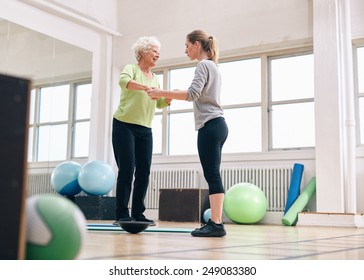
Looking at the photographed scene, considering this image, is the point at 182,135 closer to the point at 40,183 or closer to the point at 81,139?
the point at 81,139

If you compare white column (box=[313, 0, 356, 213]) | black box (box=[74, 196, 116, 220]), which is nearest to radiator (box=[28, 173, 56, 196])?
black box (box=[74, 196, 116, 220])

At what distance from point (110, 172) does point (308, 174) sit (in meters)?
2.47

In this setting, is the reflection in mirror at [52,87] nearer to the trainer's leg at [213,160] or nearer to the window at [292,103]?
the window at [292,103]

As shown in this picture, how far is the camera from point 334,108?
5.64 m

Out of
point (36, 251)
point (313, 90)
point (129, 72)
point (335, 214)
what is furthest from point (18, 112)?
point (313, 90)

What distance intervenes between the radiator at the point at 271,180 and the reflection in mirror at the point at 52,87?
2.54 m

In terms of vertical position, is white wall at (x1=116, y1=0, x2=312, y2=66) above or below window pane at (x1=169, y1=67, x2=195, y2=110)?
above

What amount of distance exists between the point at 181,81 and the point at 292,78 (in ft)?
5.75

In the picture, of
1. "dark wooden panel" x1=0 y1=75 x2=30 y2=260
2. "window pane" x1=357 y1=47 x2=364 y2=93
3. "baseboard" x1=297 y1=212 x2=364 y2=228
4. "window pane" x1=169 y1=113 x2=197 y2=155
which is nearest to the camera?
"dark wooden panel" x1=0 y1=75 x2=30 y2=260

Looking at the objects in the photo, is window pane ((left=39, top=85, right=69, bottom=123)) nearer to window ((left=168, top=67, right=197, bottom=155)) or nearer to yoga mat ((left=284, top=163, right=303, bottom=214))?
window ((left=168, top=67, right=197, bottom=155))

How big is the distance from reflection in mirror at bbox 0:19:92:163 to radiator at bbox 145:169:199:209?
3.88 feet

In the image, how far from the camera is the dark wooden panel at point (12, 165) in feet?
2.74

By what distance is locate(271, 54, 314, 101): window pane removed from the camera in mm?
6246

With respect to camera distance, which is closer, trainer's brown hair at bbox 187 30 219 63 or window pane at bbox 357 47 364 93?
trainer's brown hair at bbox 187 30 219 63
